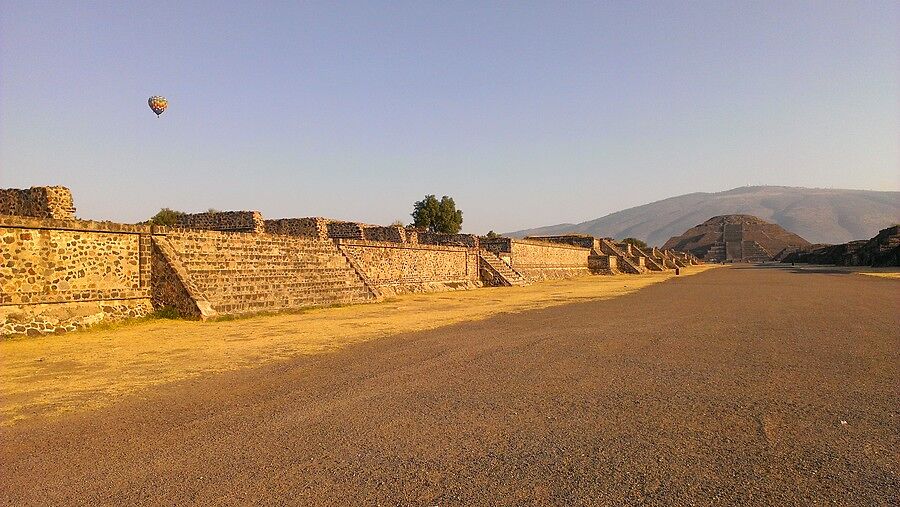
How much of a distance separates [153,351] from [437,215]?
4834 cm

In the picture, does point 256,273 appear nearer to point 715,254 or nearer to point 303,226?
point 303,226

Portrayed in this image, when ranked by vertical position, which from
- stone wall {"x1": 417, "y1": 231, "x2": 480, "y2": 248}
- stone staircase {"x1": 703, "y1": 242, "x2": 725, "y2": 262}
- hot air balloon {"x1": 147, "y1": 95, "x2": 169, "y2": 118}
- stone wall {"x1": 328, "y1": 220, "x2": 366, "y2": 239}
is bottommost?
stone staircase {"x1": 703, "y1": 242, "x2": 725, "y2": 262}

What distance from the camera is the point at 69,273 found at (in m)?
11.9

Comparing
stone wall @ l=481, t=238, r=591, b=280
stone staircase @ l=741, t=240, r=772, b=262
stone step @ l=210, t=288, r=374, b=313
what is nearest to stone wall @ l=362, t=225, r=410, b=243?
stone step @ l=210, t=288, r=374, b=313

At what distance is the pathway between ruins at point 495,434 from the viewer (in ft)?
10.9

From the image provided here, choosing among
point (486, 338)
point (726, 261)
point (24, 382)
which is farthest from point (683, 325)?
point (726, 261)

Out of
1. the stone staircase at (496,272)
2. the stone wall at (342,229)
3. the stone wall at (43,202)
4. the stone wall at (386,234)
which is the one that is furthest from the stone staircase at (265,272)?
the stone staircase at (496,272)

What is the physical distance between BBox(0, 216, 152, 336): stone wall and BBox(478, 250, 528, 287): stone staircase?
20211mm

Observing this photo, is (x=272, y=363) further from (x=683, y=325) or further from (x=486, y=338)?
(x=683, y=325)

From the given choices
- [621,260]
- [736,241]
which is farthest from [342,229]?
[736,241]

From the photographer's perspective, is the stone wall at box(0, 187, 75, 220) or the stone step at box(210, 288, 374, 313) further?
the stone step at box(210, 288, 374, 313)

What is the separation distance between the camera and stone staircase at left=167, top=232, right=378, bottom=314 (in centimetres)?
1446

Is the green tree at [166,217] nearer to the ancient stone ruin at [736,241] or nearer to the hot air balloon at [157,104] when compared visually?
the hot air balloon at [157,104]

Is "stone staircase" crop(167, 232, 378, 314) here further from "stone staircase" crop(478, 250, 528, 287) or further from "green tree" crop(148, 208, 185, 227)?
"green tree" crop(148, 208, 185, 227)
